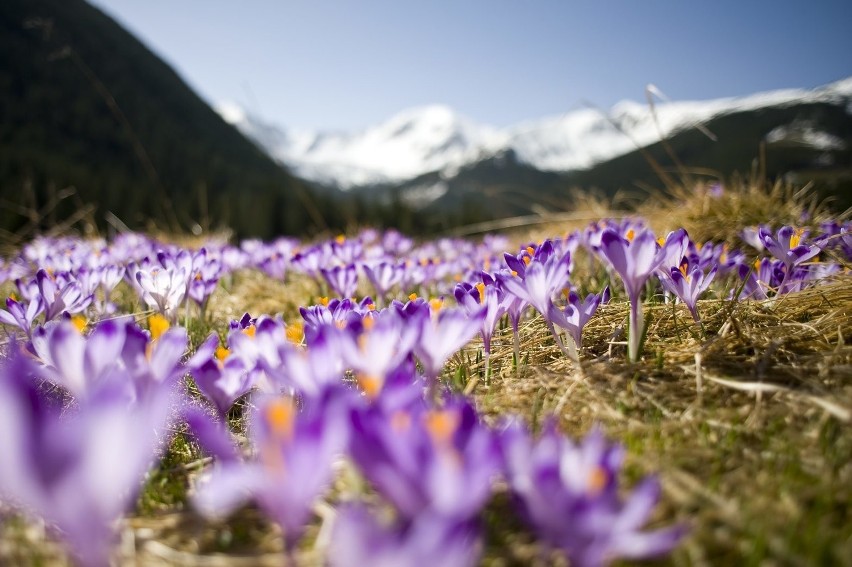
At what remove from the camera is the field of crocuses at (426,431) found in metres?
0.82

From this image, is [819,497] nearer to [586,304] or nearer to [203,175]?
[586,304]

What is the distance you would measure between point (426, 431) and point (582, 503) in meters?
0.28

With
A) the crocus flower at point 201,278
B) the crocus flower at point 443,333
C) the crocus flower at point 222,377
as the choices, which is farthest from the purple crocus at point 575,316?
the crocus flower at point 201,278

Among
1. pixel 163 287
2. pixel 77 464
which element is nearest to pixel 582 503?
pixel 77 464

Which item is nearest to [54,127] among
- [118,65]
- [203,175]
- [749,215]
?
[203,175]

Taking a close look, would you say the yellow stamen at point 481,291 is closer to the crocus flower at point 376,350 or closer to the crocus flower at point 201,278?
the crocus flower at point 376,350

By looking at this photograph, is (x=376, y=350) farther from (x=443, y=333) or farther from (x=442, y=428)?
(x=442, y=428)

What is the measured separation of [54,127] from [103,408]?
106223 millimetres

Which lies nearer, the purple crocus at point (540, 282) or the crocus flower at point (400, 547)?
the crocus flower at point (400, 547)

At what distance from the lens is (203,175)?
3703 inches

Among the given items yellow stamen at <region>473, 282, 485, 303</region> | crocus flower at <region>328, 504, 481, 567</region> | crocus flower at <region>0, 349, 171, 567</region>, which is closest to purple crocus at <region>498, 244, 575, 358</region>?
yellow stamen at <region>473, 282, 485, 303</region>

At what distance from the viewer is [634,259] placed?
5.68 feet

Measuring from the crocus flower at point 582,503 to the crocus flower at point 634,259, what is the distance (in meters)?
0.85

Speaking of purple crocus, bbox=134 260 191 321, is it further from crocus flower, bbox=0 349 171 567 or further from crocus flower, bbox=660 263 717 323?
crocus flower, bbox=660 263 717 323
